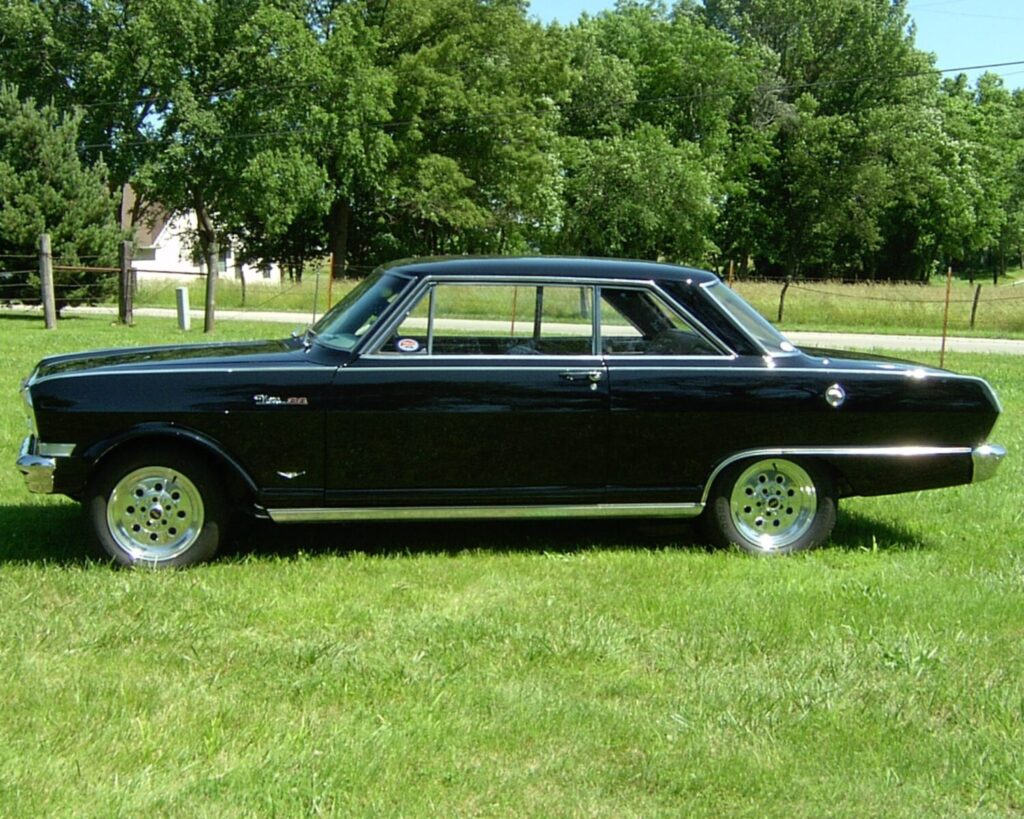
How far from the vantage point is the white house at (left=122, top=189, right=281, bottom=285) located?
1789 inches

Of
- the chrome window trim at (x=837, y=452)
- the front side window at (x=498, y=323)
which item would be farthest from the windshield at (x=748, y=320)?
the front side window at (x=498, y=323)

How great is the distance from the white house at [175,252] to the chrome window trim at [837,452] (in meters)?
33.2

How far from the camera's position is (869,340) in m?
24.5

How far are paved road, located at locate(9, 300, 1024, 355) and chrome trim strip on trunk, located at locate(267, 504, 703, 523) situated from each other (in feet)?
48.6

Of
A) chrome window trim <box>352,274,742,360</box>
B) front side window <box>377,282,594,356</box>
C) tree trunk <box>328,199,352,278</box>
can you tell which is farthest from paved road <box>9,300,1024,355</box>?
tree trunk <box>328,199,352,278</box>

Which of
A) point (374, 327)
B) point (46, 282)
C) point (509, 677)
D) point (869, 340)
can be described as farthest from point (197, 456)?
point (869, 340)

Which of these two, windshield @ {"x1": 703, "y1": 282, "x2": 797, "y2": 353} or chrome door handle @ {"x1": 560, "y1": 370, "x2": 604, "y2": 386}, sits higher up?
windshield @ {"x1": 703, "y1": 282, "x2": 797, "y2": 353}

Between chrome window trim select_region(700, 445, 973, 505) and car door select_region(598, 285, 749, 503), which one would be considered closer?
car door select_region(598, 285, 749, 503)

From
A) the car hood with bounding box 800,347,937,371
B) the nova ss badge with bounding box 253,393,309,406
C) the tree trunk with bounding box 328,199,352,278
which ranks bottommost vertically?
the nova ss badge with bounding box 253,393,309,406

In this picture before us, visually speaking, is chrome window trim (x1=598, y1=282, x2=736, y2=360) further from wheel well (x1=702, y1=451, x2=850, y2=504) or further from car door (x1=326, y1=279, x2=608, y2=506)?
wheel well (x1=702, y1=451, x2=850, y2=504)

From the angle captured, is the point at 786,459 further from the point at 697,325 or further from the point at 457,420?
the point at 457,420

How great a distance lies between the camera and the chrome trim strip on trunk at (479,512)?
5371 mm

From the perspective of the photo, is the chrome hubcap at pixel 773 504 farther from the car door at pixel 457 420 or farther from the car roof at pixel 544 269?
the car roof at pixel 544 269

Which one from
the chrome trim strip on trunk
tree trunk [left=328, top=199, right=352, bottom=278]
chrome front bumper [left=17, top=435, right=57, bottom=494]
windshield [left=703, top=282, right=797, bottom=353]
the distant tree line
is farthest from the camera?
tree trunk [left=328, top=199, right=352, bottom=278]
